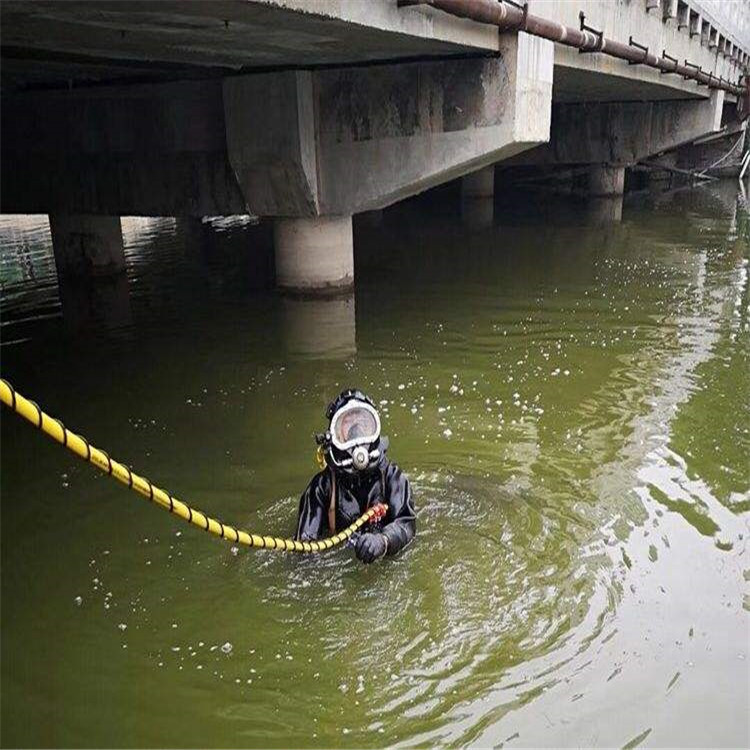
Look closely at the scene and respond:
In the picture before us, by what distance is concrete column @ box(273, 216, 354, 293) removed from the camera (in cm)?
1107

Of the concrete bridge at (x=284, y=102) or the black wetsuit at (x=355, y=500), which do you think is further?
the concrete bridge at (x=284, y=102)

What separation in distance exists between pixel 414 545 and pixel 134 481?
2287mm

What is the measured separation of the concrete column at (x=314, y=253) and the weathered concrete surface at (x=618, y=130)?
506 inches

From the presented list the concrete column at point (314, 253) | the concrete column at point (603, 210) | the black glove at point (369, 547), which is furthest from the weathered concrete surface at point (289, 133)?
the concrete column at point (603, 210)

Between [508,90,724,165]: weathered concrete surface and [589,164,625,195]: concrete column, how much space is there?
2.96 ft

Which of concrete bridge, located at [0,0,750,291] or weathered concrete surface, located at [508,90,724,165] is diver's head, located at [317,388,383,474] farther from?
weathered concrete surface, located at [508,90,724,165]

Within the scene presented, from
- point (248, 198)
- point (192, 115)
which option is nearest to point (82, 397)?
point (248, 198)

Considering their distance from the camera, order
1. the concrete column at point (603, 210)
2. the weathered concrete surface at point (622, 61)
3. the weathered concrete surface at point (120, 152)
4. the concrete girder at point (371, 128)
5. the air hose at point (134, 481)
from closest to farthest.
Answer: the air hose at point (134, 481), the concrete girder at point (371, 128), the weathered concrete surface at point (622, 61), the weathered concrete surface at point (120, 152), the concrete column at point (603, 210)

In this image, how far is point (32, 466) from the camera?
20.4ft

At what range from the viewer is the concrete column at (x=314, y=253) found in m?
11.1

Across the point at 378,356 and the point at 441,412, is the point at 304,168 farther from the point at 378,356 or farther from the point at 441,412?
the point at 441,412

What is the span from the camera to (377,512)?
4500 mm

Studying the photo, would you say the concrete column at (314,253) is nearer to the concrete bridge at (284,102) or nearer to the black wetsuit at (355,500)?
the concrete bridge at (284,102)

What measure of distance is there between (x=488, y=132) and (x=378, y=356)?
3.02 m
